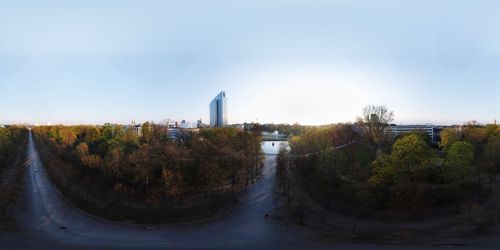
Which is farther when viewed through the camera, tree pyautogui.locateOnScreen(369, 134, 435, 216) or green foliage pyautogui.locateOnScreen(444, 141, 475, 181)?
green foliage pyautogui.locateOnScreen(444, 141, 475, 181)

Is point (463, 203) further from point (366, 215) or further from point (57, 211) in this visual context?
point (57, 211)

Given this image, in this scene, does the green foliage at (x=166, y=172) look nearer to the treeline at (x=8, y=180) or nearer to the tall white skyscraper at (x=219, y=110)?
the treeline at (x=8, y=180)

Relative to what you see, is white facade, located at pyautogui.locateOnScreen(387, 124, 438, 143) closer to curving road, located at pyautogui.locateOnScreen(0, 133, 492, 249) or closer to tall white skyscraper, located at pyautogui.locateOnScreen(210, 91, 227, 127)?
curving road, located at pyautogui.locateOnScreen(0, 133, 492, 249)

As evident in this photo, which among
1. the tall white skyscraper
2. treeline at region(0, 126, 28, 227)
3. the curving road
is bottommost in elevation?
the curving road

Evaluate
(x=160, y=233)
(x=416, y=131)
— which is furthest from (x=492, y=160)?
(x=416, y=131)

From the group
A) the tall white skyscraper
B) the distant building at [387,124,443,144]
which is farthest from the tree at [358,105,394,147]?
the tall white skyscraper

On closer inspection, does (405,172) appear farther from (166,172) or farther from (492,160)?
(166,172)

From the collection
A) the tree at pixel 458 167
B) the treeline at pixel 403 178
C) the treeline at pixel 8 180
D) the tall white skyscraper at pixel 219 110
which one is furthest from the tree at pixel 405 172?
the tall white skyscraper at pixel 219 110
